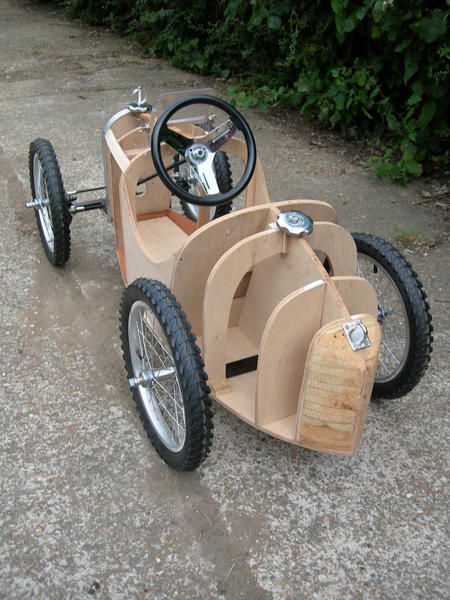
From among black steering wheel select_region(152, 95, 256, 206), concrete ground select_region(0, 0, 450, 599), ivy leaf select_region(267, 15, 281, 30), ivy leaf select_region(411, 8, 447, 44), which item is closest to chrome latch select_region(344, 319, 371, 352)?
concrete ground select_region(0, 0, 450, 599)

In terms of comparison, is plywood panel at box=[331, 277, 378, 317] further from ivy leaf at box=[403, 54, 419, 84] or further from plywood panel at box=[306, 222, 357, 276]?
ivy leaf at box=[403, 54, 419, 84]

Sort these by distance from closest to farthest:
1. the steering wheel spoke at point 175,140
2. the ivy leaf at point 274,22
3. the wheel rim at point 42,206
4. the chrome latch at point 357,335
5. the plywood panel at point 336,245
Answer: the chrome latch at point 357,335 < the plywood panel at point 336,245 < the steering wheel spoke at point 175,140 < the wheel rim at point 42,206 < the ivy leaf at point 274,22

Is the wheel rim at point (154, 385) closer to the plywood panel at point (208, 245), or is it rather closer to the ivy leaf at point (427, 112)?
the plywood panel at point (208, 245)

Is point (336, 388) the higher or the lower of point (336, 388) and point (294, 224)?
the lower

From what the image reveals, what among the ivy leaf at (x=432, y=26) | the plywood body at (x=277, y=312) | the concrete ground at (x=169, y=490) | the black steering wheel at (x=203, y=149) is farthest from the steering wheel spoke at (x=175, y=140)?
the ivy leaf at (x=432, y=26)

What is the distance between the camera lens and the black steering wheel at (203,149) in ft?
7.95

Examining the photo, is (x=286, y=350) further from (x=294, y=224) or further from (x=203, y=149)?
(x=203, y=149)

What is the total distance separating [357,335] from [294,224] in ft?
1.50

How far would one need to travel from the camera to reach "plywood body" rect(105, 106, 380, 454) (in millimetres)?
1988

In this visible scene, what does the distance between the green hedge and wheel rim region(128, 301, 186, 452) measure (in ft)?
9.91

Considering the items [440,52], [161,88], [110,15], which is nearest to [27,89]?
[161,88]

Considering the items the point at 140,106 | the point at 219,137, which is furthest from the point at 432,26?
the point at 219,137

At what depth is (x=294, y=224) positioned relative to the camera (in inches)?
83.8

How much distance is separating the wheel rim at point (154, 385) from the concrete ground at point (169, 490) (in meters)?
0.12
